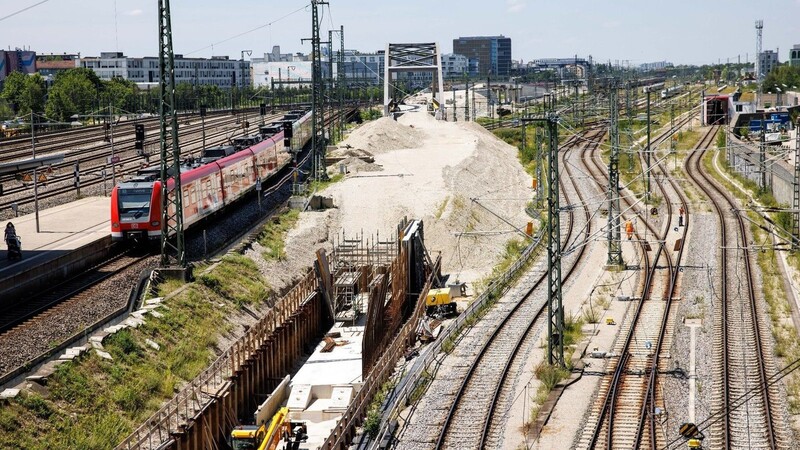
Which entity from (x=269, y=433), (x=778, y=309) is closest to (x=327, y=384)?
(x=269, y=433)

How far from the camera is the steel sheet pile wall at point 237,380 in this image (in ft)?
66.0

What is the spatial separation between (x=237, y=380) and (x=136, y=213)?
9213 millimetres

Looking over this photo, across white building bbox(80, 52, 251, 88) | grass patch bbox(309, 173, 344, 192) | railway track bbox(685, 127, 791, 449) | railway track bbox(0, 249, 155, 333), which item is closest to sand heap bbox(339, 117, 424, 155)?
grass patch bbox(309, 173, 344, 192)

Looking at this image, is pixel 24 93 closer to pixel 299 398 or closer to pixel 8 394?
pixel 299 398

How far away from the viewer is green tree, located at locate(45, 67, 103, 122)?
297 feet

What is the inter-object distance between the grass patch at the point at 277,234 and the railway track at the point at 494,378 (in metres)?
8.41

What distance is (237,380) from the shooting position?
2344 cm

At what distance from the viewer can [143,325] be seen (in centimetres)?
2450

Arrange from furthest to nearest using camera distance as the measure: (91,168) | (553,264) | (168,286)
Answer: (91,168) → (168,286) → (553,264)

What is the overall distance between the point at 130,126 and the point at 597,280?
55.1m

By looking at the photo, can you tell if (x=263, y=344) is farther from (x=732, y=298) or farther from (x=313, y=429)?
(x=732, y=298)

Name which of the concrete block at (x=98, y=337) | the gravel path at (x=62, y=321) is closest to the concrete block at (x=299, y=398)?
the concrete block at (x=98, y=337)

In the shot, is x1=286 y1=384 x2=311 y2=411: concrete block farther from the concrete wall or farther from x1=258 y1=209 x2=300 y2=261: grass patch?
x1=258 y1=209 x2=300 y2=261: grass patch

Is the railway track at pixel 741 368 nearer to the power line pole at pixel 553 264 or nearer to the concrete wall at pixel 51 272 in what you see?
the power line pole at pixel 553 264
